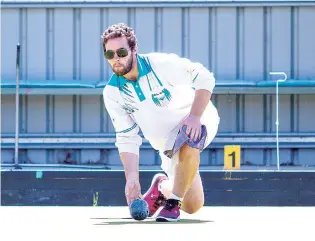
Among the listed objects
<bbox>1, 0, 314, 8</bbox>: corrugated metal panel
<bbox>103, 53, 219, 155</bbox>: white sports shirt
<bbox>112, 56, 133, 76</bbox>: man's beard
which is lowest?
<bbox>103, 53, 219, 155</bbox>: white sports shirt

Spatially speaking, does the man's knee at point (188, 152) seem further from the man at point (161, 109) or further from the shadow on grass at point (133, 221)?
the shadow on grass at point (133, 221)

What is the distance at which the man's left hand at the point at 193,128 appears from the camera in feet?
15.0

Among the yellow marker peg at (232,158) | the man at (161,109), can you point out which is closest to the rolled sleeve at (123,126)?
the man at (161,109)

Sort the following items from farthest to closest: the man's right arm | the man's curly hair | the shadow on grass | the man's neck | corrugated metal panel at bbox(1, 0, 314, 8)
Answer: corrugated metal panel at bbox(1, 0, 314, 8), the man's right arm, the man's neck, the man's curly hair, the shadow on grass

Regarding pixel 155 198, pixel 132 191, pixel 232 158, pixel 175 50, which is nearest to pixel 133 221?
pixel 132 191

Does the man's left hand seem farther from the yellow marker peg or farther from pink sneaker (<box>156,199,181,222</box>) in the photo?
the yellow marker peg

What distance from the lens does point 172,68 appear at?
4.70 m

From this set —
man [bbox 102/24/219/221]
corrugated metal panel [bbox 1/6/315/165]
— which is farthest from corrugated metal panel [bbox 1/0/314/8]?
man [bbox 102/24/219/221]

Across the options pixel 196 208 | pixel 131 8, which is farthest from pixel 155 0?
pixel 196 208

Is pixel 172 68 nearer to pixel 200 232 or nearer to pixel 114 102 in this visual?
pixel 114 102

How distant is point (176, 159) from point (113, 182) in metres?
5.07

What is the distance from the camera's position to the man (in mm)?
4570

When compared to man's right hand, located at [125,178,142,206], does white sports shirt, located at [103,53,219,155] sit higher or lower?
higher

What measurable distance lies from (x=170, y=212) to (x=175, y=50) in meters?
10.3
